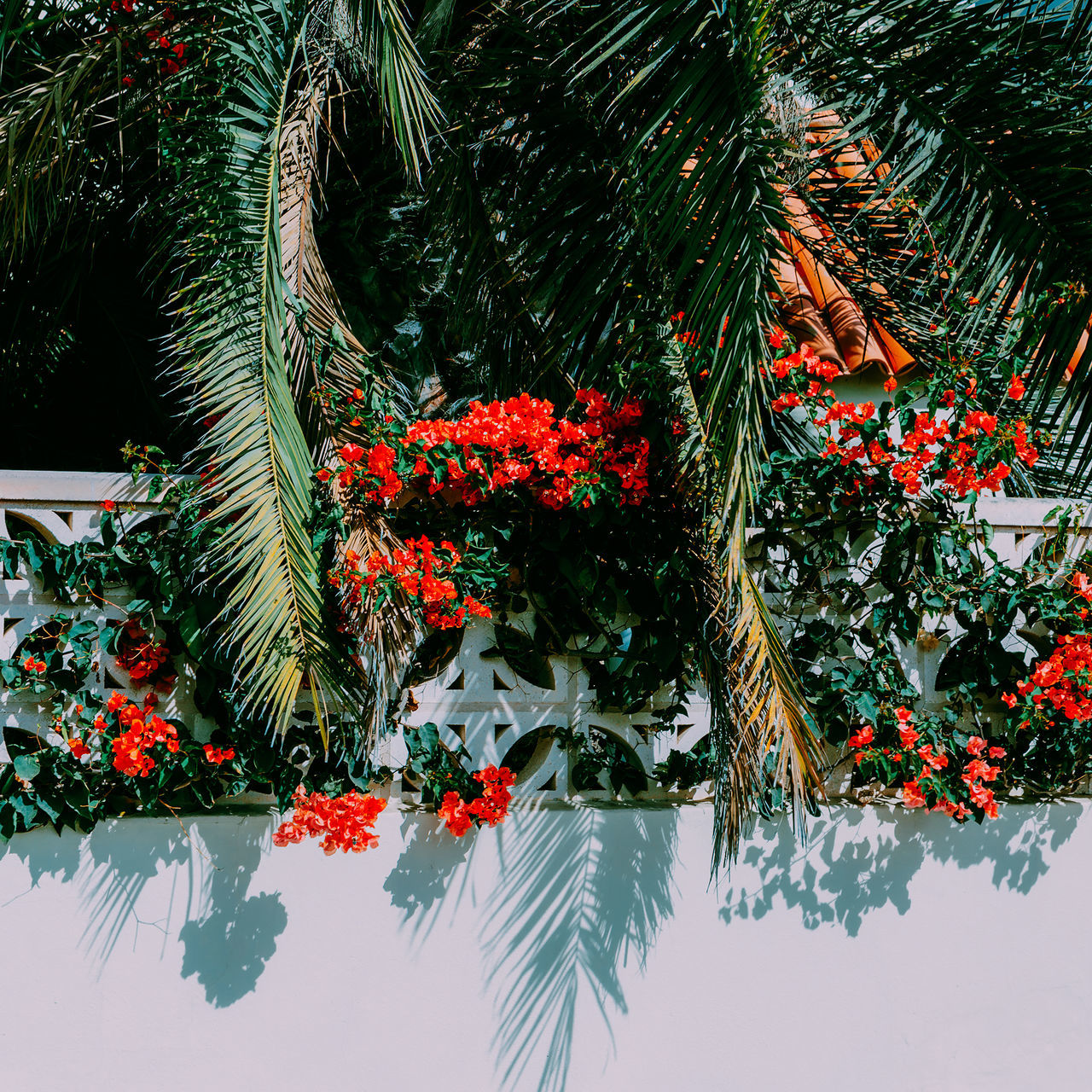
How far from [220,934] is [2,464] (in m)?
2.98

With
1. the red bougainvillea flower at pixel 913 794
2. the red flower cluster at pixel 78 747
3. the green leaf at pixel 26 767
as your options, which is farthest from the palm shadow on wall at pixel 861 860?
the green leaf at pixel 26 767

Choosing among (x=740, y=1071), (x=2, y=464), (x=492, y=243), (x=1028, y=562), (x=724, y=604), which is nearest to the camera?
(x=724, y=604)

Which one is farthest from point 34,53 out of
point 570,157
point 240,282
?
point 570,157

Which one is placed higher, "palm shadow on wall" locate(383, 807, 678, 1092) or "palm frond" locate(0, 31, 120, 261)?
"palm frond" locate(0, 31, 120, 261)

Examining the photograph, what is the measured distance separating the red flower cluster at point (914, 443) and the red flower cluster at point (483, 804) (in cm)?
145

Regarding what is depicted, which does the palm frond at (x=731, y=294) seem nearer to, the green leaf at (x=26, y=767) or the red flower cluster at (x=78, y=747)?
the red flower cluster at (x=78, y=747)

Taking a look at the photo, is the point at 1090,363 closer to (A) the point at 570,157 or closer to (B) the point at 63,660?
(A) the point at 570,157

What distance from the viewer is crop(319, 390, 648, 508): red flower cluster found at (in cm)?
294

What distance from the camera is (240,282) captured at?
287cm

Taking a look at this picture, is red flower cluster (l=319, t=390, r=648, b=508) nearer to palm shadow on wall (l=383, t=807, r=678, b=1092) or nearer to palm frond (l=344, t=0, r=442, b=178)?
palm frond (l=344, t=0, r=442, b=178)

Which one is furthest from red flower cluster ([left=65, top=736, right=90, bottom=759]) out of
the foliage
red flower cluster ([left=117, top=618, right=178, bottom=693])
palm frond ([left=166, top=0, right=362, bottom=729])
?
the foliage

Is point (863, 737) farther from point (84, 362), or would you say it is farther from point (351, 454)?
point (84, 362)

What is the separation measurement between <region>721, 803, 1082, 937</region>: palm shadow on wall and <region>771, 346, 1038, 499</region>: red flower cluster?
111 centimetres

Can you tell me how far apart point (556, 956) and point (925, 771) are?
1298 mm
